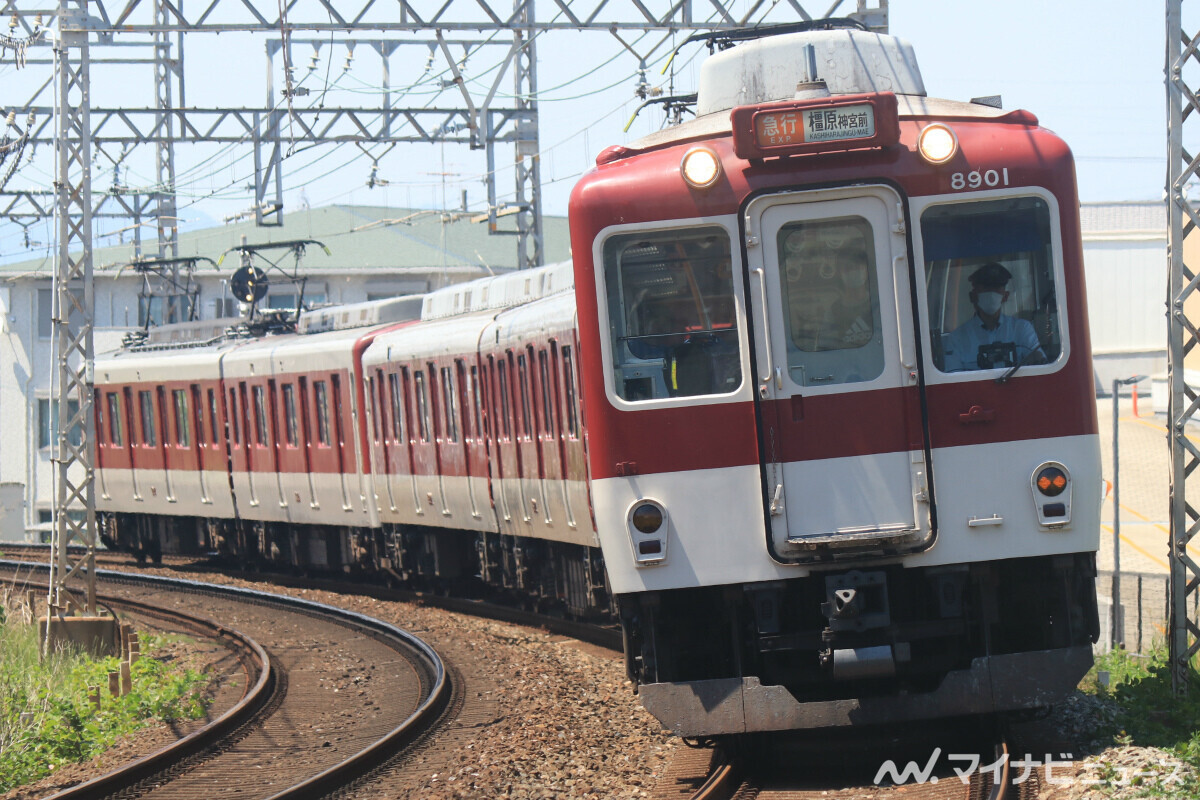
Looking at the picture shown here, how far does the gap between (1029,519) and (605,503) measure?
194 cm

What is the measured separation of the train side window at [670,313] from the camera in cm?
749

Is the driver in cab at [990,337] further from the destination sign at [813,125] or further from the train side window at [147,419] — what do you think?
the train side window at [147,419]

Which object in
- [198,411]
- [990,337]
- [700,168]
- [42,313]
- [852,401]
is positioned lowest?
[852,401]

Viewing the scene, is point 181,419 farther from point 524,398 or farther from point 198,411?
point 524,398

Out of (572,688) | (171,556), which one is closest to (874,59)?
(572,688)

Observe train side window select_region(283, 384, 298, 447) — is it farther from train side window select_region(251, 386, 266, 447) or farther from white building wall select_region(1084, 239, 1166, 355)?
white building wall select_region(1084, 239, 1166, 355)

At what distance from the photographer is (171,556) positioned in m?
28.0

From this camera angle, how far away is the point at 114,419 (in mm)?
25781

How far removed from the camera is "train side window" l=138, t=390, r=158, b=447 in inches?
969

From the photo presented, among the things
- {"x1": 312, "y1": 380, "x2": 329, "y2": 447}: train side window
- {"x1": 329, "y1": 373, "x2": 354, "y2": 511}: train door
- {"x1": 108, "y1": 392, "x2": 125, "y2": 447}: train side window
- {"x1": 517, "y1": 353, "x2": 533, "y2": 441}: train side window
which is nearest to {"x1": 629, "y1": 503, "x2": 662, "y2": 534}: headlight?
{"x1": 517, "y1": 353, "x2": 533, "y2": 441}: train side window

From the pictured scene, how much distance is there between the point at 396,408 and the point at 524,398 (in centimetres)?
422

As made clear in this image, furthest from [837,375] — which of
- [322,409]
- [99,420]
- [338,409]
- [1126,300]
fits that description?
[1126,300]

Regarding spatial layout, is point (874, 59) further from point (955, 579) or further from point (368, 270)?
point (368, 270)

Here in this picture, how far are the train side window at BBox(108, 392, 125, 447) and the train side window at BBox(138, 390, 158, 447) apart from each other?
2.66 feet
